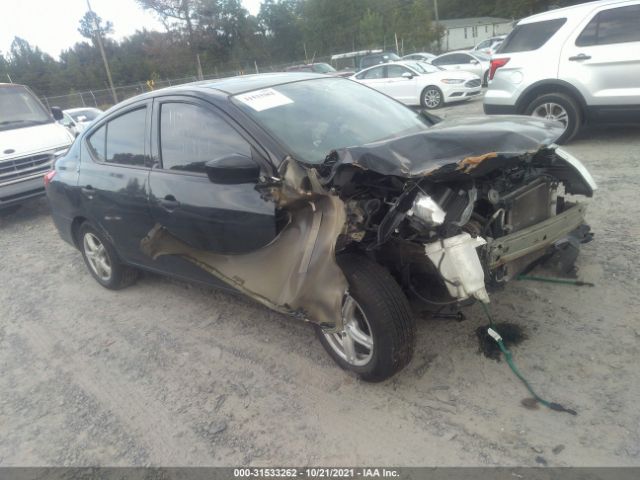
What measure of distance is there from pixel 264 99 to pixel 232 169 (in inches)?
32.1

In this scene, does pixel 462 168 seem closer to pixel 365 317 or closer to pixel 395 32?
pixel 365 317

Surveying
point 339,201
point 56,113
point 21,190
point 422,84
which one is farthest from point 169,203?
point 422,84

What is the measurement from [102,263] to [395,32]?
42985 mm

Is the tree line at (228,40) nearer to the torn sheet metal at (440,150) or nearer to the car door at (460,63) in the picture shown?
the car door at (460,63)

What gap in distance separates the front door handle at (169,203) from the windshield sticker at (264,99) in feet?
2.76

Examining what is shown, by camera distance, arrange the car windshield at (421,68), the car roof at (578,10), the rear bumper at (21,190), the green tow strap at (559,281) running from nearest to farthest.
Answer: the green tow strap at (559,281)
the car roof at (578,10)
the rear bumper at (21,190)
the car windshield at (421,68)

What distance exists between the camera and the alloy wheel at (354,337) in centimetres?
285

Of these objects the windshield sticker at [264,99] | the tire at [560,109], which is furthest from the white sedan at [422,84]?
the windshield sticker at [264,99]

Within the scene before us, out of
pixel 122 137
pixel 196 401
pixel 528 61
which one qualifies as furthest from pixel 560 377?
pixel 528 61

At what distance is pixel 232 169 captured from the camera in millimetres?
2855

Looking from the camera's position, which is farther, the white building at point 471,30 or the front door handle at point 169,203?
the white building at point 471,30

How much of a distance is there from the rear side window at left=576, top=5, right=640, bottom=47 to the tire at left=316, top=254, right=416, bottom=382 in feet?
18.9

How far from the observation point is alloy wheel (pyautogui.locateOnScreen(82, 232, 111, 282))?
4703mm

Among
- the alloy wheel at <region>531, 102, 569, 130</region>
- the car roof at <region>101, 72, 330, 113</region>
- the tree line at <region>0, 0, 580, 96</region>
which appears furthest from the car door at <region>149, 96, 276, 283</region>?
the tree line at <region>0, 0, 580, 96</region>
